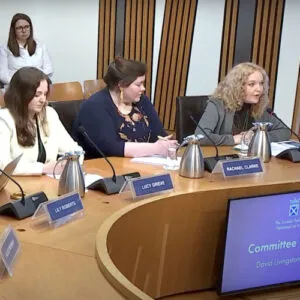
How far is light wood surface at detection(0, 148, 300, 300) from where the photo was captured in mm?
1434

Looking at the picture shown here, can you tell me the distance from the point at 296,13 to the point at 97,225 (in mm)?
4276

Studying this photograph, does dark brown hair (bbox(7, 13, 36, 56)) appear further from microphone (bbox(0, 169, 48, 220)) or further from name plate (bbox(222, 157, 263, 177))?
microphone (bbox(0, 169, 48, 220))

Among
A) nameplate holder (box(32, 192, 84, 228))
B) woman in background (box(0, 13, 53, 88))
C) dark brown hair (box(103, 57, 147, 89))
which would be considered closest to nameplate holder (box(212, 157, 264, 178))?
nameplate holder (box(32, 192, 84, 228))

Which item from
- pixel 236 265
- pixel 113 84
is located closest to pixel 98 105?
pixel 113 84

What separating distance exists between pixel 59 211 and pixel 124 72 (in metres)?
1.48

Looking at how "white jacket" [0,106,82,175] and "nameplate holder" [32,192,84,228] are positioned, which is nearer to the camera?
"nameplate holder" [32,192,84,228]

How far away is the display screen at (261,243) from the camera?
2.21 metres

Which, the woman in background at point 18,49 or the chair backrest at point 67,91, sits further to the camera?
the woman in background at point 18,49

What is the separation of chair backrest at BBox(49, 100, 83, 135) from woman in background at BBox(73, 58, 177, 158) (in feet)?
0.22

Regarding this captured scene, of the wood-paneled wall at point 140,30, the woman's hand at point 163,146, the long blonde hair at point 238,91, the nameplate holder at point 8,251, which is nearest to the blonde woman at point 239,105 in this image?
the long blonde hair at point 238,91

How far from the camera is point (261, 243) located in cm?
226

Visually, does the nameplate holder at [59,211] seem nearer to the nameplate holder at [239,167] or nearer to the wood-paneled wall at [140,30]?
the nameplate holder at [239,167]

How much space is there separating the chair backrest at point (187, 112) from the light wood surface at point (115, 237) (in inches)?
32.5

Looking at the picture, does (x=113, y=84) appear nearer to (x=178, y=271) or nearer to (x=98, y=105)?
(x=98, y=105)
